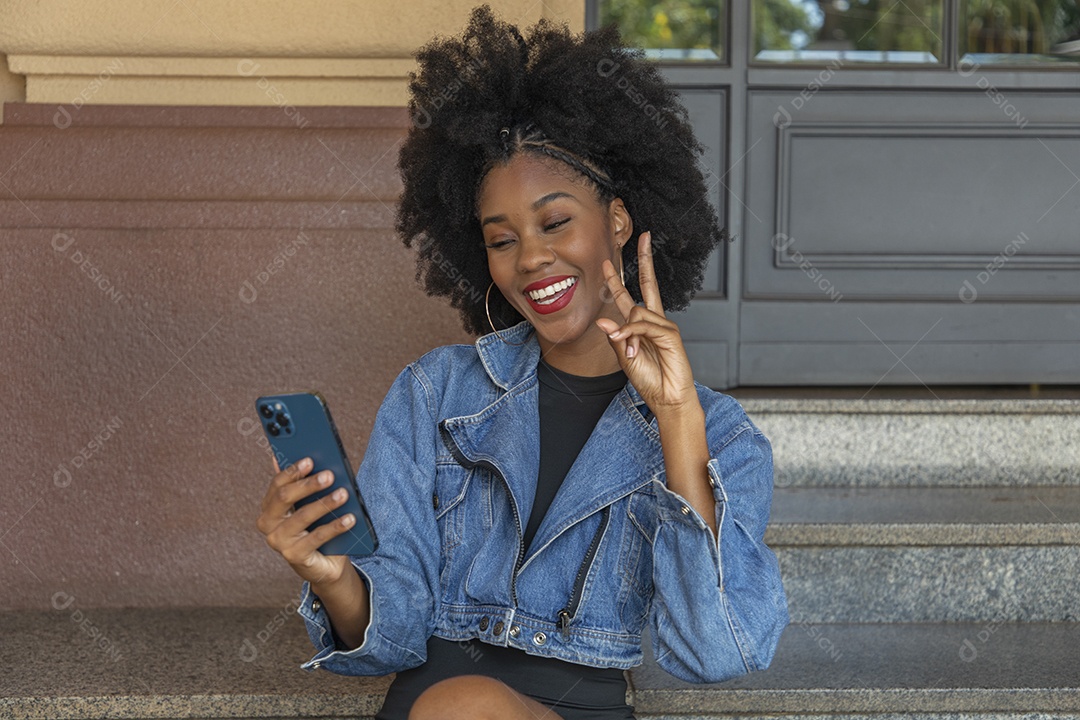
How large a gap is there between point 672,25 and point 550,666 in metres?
2.57

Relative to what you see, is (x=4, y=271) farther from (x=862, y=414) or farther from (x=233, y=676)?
(x=862, y=414)

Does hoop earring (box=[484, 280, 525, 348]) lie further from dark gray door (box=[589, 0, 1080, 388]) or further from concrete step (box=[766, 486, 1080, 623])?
dark gray door (box=[589, 0, 1080, 388])

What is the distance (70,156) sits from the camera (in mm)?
2867

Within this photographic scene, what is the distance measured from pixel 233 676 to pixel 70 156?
4.44ft

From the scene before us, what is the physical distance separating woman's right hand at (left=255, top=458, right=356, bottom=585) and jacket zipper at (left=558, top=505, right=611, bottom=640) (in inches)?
17.4

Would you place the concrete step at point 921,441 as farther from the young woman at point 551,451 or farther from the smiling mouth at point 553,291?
the smiling mouth at point 553,291

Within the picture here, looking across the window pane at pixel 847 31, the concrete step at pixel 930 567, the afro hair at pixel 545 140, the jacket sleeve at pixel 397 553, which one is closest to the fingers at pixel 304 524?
the jacket sleeve at pixel 397 553

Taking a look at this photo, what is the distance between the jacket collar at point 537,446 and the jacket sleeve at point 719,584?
138mm

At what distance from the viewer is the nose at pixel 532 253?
1998mm

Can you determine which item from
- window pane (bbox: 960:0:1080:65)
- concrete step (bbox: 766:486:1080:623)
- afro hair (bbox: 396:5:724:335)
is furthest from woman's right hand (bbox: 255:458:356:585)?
window pane (bbox: 960:0:1080:65)

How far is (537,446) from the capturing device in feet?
6.76

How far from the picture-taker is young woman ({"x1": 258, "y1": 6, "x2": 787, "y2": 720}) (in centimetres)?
179

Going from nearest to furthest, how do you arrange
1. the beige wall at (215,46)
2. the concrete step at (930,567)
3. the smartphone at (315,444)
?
the smartphone at (315,444) < the concrete step at (930,567) < the beige wall at (215,46)

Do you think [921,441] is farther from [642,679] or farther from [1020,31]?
[1020,31]
